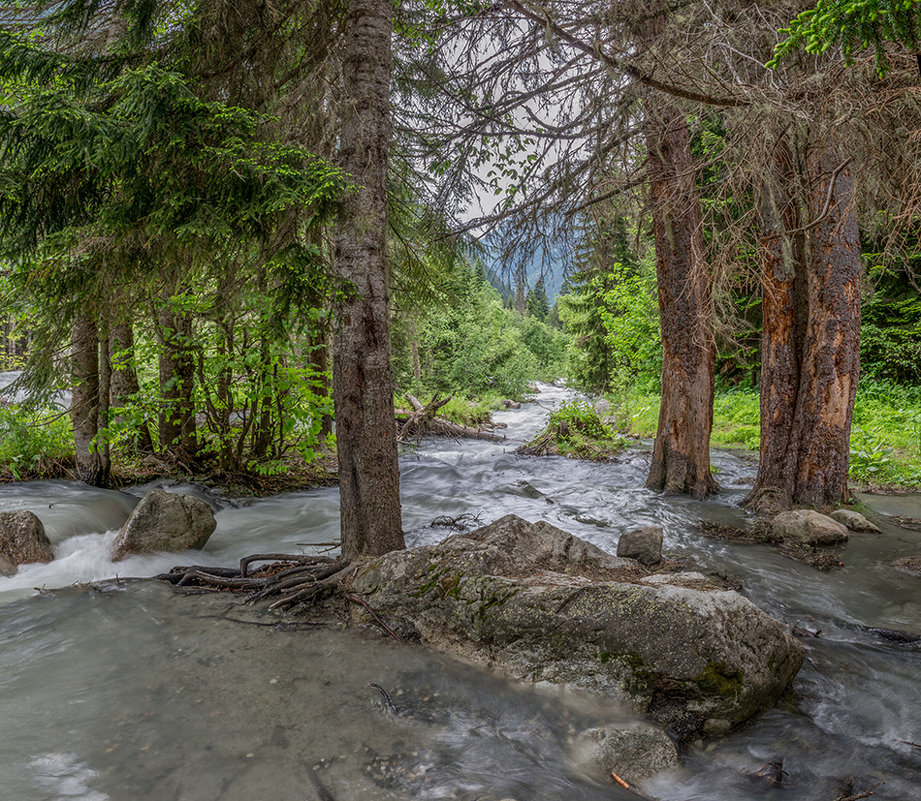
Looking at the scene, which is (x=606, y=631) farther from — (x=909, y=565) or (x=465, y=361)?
(x=465, y=361)

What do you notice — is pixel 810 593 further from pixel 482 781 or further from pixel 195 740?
pixel 195 740

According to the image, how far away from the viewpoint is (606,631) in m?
3.36

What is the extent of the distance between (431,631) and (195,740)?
1609 mm

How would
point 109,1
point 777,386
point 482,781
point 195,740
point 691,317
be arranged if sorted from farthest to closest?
point 691,317 < point 777,386 < point 109,1 < point 195,740 < point 482,781

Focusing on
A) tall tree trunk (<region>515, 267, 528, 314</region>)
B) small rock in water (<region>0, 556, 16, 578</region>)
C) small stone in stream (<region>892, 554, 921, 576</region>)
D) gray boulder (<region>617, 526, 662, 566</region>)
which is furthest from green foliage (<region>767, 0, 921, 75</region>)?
small rock in water (<region>0, 556, 16, 578</region>)

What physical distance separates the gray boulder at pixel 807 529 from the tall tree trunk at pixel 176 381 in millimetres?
8105

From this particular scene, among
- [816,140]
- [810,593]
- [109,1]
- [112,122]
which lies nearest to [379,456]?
[112,122]

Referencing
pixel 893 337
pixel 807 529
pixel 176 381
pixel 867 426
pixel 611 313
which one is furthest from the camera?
pixel 611 313

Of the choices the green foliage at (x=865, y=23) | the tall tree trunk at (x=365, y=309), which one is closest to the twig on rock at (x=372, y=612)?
the tall tree trunk at (x=365, y=309)

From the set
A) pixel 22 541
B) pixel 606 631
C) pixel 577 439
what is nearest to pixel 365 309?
pixel 606 631

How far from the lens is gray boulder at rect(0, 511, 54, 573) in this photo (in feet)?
17.6

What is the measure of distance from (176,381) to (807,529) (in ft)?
28.0

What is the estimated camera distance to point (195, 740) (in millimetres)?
2805

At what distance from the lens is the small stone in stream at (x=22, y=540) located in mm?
5383
